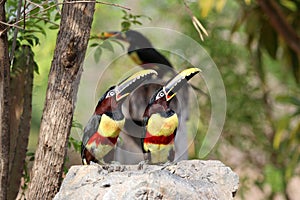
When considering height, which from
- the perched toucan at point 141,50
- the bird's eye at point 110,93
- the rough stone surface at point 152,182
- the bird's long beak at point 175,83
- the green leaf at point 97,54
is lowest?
the rough stone surface at point 152,182

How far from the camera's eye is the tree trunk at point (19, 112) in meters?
2.88

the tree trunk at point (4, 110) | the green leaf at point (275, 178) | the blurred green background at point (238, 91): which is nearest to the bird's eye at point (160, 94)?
the tree trunk at point (4, 110)

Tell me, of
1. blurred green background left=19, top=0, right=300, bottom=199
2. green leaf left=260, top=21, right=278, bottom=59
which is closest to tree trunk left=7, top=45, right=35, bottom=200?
blurred green background left=19, top=0, right=300, bottom=199

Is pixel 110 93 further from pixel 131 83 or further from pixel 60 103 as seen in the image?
pixel 60 103

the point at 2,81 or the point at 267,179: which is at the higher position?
the point at 2,81

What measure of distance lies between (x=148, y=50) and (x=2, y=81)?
71cm

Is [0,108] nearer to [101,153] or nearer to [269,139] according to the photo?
[101,153]

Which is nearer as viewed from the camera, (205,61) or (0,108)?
(0,108)

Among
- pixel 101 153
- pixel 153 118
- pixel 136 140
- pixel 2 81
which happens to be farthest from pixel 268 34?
pixel 2 81

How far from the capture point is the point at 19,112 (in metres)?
2.94

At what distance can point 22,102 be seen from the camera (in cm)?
295

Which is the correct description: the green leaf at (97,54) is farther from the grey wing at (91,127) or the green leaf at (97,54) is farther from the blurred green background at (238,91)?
the blurred green background at (238,91)

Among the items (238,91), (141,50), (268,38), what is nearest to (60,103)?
(141,50)

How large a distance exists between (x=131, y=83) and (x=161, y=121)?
0.17 meters
